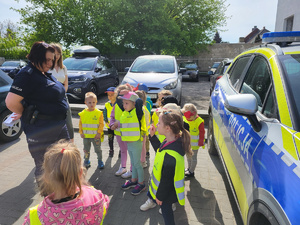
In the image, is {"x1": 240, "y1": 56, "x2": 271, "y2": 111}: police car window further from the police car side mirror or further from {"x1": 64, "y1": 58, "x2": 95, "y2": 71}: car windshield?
{"x1": 64, "y1": 58, "x2": 95, "y2": 71}: car windshield

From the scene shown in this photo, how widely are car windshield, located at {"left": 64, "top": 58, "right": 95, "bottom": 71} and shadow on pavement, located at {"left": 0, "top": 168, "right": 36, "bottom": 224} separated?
573 centimetres

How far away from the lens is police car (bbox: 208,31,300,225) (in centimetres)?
120

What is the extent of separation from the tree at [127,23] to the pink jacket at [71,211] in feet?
53.7

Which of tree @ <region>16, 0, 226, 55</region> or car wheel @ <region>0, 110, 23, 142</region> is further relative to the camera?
tree @ <region>16, 0, 226, 55</region>

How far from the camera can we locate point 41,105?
2299mm

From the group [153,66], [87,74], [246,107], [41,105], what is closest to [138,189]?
[41,105]

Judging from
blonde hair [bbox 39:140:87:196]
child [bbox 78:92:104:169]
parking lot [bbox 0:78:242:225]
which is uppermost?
blonde hair [bbox 39:140:87:196]

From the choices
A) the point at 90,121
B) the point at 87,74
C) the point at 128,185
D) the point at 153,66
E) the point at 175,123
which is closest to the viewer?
the point at 175,123

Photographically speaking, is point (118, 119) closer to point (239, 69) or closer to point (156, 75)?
point (239, 69)

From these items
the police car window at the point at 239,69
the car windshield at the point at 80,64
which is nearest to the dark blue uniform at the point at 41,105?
the police car window at the point at 239,69

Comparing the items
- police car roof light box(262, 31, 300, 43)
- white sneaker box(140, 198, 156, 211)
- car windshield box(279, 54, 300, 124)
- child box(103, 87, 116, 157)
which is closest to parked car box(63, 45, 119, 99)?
child box(103, 87, 116, 157)

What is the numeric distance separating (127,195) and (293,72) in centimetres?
241

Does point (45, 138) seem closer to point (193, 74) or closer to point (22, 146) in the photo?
point (22, 146)

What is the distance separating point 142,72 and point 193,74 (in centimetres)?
878
